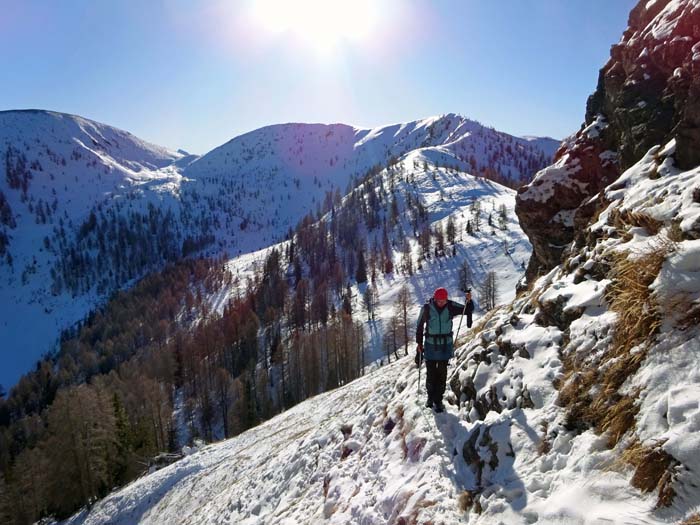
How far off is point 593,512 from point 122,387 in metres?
93.1

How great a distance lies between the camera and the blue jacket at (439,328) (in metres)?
10.1

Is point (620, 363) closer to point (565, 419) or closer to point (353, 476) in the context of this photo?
point (565, 419)

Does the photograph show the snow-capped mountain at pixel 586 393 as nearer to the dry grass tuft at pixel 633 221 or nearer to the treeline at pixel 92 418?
the dry grass tuft at pixel 633 221

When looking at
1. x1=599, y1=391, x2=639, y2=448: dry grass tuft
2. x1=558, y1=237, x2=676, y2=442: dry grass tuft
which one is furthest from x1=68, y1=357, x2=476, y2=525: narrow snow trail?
x1=599, y1=391, x2=639, y2=448: dry grass tuft

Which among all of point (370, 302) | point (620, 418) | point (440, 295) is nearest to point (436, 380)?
point (440, 295)

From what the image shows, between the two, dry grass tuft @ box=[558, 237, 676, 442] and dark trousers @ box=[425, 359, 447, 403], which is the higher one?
dry grass tuft @ box=[558, 237, 676, 442]

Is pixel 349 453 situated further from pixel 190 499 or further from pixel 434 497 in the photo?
pixel 190 499

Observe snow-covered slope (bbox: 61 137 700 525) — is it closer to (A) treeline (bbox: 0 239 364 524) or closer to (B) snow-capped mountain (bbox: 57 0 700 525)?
(B) snow-capped mountain (bbox: 57 0 700 525)

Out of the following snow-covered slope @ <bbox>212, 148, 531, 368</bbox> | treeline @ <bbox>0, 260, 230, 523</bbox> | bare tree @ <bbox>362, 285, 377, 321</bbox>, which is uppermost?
snow-covered slope @ <bbox>212, 148, 531, 368</bbox>

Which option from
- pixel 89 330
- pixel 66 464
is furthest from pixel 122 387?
pixel 89 330

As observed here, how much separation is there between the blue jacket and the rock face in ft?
20.5

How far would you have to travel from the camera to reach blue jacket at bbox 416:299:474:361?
10055 millimetres

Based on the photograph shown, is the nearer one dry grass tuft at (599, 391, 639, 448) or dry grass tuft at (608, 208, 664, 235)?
dry grass tuft at (599, 391, 639, 448)

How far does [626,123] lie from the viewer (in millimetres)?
14227
